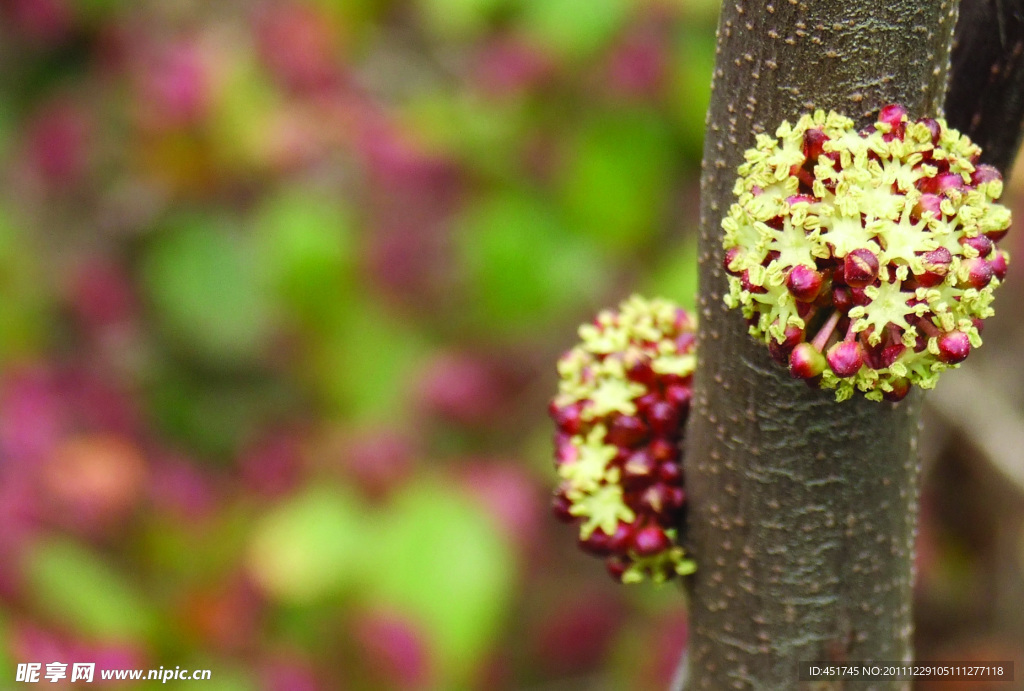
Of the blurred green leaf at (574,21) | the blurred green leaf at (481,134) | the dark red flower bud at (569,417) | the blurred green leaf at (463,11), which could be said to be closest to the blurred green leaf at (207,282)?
the blurred green leaf at (481,134)

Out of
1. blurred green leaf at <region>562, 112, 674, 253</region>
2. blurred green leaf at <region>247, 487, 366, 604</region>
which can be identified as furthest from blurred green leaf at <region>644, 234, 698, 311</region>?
blurred green leaf at <region>247, 487, 366, 604</region>

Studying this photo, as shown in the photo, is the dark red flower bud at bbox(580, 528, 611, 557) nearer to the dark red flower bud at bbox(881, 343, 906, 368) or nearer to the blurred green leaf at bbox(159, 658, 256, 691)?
the dark red flower bud at bbox(881, 343, 906, 368)

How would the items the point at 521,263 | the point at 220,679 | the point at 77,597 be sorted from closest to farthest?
1. the point at 77,597
2. the point at 220,679
3. the point at 521,263

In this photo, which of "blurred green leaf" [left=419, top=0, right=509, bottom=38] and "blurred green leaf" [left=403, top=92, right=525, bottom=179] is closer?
"blurred green leaf" [left=419, top=0, right=509, bottom=38]

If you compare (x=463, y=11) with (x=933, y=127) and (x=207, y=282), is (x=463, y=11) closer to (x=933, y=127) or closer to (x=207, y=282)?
(x=207, y=282)

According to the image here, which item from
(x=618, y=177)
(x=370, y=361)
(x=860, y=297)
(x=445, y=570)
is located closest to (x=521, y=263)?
(x=618, y=177)

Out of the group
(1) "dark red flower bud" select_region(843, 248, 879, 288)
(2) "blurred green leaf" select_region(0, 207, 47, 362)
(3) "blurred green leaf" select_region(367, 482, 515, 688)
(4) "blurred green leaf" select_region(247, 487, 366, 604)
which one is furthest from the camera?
(2) "blurred green leaf" select_region(0, 207, 47, 362)

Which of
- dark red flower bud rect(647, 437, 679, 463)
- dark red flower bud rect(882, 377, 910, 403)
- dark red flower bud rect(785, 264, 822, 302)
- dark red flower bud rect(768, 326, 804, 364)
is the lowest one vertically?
dark red flower bud rect(647, 437, 679, 463)
